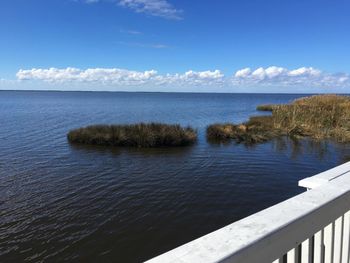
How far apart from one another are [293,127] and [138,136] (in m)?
12.3

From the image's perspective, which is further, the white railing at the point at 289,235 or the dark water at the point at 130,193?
the dark water at the point at 130,193

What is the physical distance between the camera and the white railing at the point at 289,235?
1.19m

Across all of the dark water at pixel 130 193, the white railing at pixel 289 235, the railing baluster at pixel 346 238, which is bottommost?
the dark water at pixel 130 193

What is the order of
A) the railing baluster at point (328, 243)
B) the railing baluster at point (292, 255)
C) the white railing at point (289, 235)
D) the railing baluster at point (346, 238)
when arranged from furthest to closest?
the railing baluster at point (346, 238)
the railing baluster at point (328, 243)
the railing baluster at point (292, 255)
the white railing at point (289, 235)

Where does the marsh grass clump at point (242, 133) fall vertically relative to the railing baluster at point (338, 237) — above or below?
below

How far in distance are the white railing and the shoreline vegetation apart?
19546 millimetres

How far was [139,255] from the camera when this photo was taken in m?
6.96

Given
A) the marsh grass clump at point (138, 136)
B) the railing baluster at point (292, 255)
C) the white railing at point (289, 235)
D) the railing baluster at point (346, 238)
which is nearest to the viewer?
the white railing at point (289, 235)

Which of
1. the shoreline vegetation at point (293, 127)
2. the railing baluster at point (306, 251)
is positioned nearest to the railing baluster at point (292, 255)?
the railing baluster at point (306, 251)

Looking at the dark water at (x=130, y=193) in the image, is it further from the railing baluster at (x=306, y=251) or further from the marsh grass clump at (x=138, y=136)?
the railing baluster at (x=306, y=251)

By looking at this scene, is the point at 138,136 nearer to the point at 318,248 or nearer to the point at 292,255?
the point at 318,248

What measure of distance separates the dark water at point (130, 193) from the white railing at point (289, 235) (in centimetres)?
569

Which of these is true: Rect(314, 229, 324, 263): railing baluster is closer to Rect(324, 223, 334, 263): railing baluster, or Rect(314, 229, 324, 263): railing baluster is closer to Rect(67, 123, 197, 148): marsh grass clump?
Rect(324, 223, 334, 263): railing baluster

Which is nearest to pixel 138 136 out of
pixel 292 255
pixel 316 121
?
pixel 316 121
